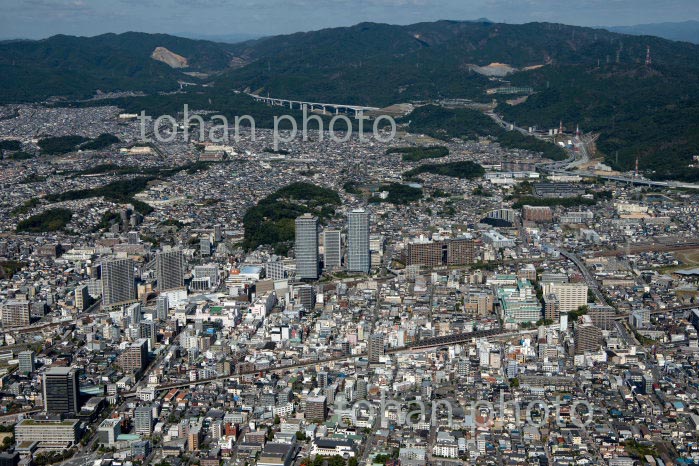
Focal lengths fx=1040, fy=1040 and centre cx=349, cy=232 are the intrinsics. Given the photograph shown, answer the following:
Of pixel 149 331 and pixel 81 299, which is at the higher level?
pixel 81 299

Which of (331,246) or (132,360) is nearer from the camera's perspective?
(132,360)

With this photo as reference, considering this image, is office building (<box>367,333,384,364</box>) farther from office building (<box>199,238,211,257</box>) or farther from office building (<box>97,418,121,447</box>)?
office building (<box>199,238,211,257</box>)

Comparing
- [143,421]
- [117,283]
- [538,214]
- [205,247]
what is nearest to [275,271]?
[205,247]

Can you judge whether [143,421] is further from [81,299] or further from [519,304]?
[519,304]

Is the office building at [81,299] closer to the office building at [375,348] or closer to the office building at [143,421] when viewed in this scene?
the office building at [143,421]

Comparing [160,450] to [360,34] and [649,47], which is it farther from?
[360,34]

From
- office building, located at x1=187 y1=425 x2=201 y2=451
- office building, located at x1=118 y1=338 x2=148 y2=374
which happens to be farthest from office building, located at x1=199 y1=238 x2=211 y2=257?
office building, located at x1=187 y1=425 x2=201 y2=451

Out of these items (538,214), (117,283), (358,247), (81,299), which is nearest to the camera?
(81,299)

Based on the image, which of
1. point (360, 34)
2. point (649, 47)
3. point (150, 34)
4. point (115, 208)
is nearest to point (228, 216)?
point (115, 208)
